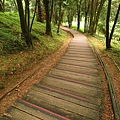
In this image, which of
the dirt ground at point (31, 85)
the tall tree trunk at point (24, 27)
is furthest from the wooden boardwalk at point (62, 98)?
the tall tree trunk at point (24, 27)

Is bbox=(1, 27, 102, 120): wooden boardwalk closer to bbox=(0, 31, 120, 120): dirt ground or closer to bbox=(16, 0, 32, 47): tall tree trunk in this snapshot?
bbox=(0, 31, 120, 120): dirt ground

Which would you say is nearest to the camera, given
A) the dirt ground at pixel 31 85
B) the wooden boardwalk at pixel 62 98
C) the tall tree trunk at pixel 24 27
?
the wooden boardwalk at pixel 62 98

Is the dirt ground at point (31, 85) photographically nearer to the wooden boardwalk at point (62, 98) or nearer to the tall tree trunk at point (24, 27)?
the wooden boardwalk at point (62, 98)

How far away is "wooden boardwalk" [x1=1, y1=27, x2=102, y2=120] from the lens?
3010mm

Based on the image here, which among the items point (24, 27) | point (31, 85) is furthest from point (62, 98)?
point (24, 27)

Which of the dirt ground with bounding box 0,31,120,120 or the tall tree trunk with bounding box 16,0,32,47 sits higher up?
the tall tree trunk with bounding box 16,0,32,47

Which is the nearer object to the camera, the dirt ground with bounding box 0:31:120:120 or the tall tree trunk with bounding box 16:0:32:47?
the dirt ground with bounding box 0:31:120:120

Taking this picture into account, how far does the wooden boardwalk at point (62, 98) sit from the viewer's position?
301 cm

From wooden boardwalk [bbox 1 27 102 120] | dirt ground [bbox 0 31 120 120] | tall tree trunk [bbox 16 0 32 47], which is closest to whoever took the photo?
wooden boardwalk [bbox 1 27 102 120]

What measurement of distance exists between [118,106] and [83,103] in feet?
3.42

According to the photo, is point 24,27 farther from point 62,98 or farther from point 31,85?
point 62,98

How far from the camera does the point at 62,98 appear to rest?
3619 millimetres

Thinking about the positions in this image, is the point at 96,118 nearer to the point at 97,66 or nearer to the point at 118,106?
the point at 118,106

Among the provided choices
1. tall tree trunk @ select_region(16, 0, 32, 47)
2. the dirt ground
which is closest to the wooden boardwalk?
the dirt ground
